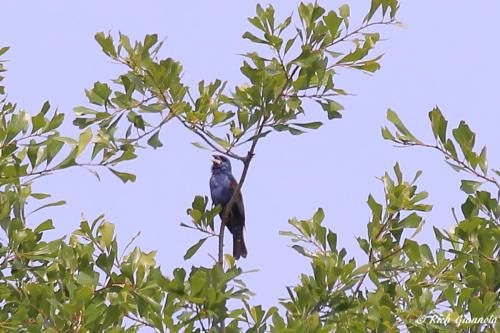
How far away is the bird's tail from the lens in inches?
370

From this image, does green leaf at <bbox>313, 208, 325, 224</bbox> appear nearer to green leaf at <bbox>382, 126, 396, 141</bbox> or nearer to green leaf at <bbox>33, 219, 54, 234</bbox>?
green leaf at <bbox>382, 126, 396, 141</bbox>

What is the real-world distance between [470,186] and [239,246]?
3.88 metres

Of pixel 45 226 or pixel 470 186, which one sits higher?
pixel 470 186

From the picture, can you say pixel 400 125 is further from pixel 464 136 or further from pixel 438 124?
pixel 464 136

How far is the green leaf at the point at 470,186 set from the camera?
5863 millimetres

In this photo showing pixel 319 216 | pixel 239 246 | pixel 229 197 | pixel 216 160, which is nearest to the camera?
pixel 319 216

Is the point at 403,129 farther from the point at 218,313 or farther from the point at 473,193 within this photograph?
the point at 218,313

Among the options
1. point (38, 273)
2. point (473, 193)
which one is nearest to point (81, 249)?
point (38, 273)

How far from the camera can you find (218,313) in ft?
18.9

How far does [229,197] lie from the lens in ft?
32.4

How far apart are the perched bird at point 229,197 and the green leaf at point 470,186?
3.39 m

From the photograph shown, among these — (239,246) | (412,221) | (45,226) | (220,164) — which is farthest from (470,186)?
(220,164)

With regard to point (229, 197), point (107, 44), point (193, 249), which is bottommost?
point (193, 249)

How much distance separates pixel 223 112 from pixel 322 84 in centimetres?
55
